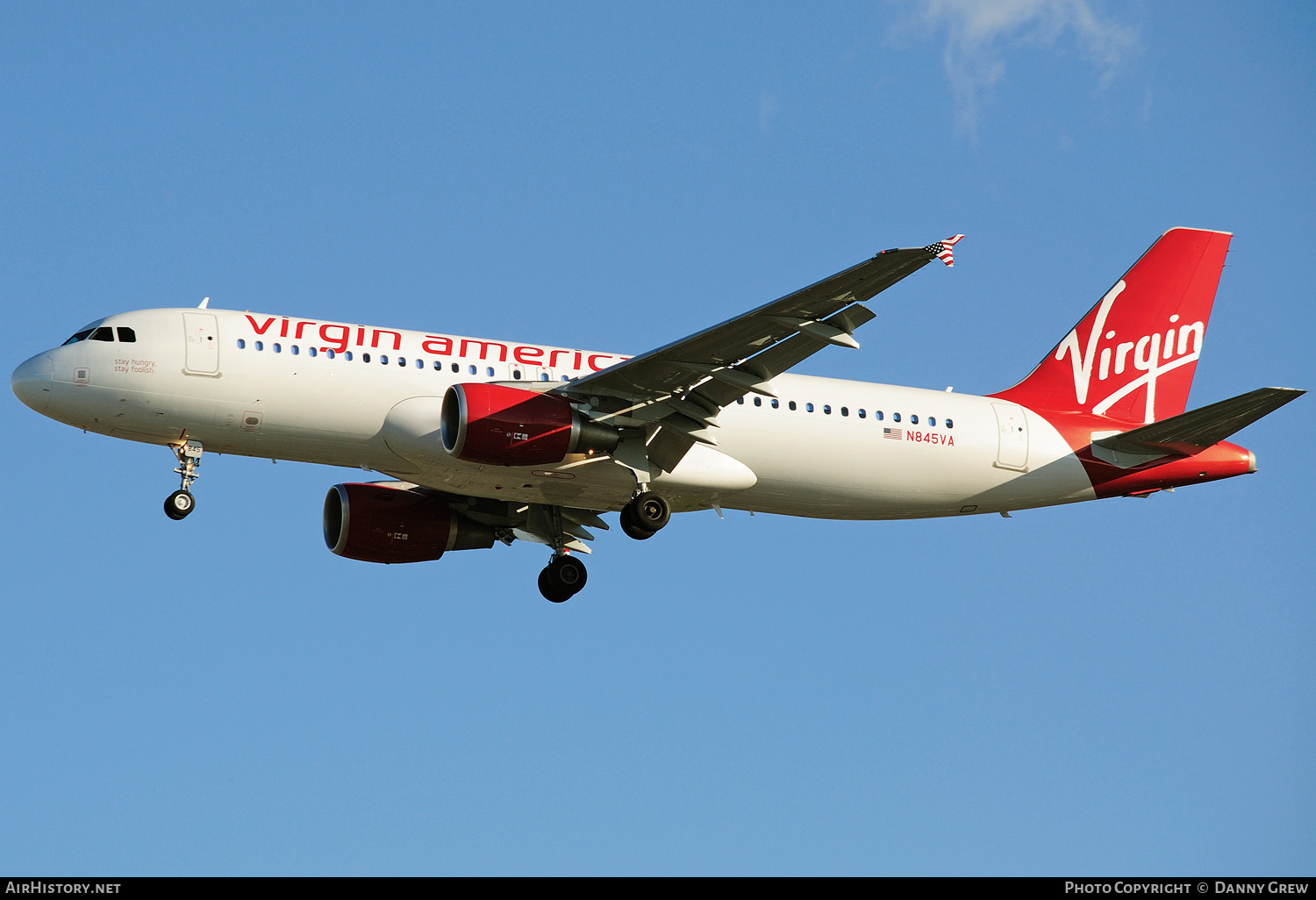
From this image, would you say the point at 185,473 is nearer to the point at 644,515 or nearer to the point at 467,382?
the point at 467,382

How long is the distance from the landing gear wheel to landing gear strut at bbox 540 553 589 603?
851 cm

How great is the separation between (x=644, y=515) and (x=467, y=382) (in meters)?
4.55

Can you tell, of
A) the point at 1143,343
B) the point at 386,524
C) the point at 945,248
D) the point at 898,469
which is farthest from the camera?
the point at 1143,343

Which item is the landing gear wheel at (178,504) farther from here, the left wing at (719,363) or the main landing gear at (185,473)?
the left wing at (719,363)

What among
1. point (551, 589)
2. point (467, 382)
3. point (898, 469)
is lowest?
point (551, 589)

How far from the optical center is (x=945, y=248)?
76.7 ft

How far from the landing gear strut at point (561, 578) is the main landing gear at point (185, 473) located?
8.56 metres

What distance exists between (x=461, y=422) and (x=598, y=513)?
717cm

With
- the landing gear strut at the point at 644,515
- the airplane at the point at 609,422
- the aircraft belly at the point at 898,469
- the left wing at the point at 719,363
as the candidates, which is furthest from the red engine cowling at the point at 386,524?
the aircraft belly at the point at 898,469

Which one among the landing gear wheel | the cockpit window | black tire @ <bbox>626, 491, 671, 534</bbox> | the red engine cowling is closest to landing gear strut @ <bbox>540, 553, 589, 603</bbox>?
the red engine cowling

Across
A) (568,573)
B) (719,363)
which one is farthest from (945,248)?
(568,573)
